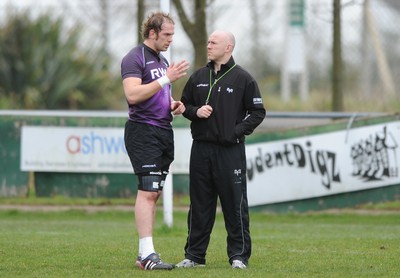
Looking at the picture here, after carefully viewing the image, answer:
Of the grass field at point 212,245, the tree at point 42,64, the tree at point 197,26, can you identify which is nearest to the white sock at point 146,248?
the grass field at point 212,245

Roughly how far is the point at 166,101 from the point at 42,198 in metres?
8.68

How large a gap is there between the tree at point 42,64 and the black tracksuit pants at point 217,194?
17023mm

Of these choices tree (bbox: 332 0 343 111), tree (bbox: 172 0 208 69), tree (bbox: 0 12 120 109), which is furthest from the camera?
tree (bbox: 0 12 120 109)

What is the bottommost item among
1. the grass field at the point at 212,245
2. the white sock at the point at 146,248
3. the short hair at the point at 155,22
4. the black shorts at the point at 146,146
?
the grass field at the point at 212,245

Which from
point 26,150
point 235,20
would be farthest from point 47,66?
point 26,150

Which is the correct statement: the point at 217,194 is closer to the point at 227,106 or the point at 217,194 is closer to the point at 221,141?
the point at 221,141

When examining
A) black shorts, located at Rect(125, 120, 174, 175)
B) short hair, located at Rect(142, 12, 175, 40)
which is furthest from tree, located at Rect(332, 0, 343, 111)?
black shorts, located at Rect(125, 120, 174, 175)

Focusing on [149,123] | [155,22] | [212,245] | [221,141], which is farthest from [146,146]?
[212,245]

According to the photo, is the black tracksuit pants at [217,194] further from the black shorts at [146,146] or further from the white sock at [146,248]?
the white sock at [146,248]

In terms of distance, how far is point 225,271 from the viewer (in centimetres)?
882

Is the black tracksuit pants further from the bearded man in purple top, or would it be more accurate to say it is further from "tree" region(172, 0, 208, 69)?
"tree" region(172, 0, 208, 69)

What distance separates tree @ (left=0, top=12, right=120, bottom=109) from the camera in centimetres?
2617

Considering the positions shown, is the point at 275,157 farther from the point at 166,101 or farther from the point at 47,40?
the point at 47,40

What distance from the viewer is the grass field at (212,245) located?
8.80 meters
